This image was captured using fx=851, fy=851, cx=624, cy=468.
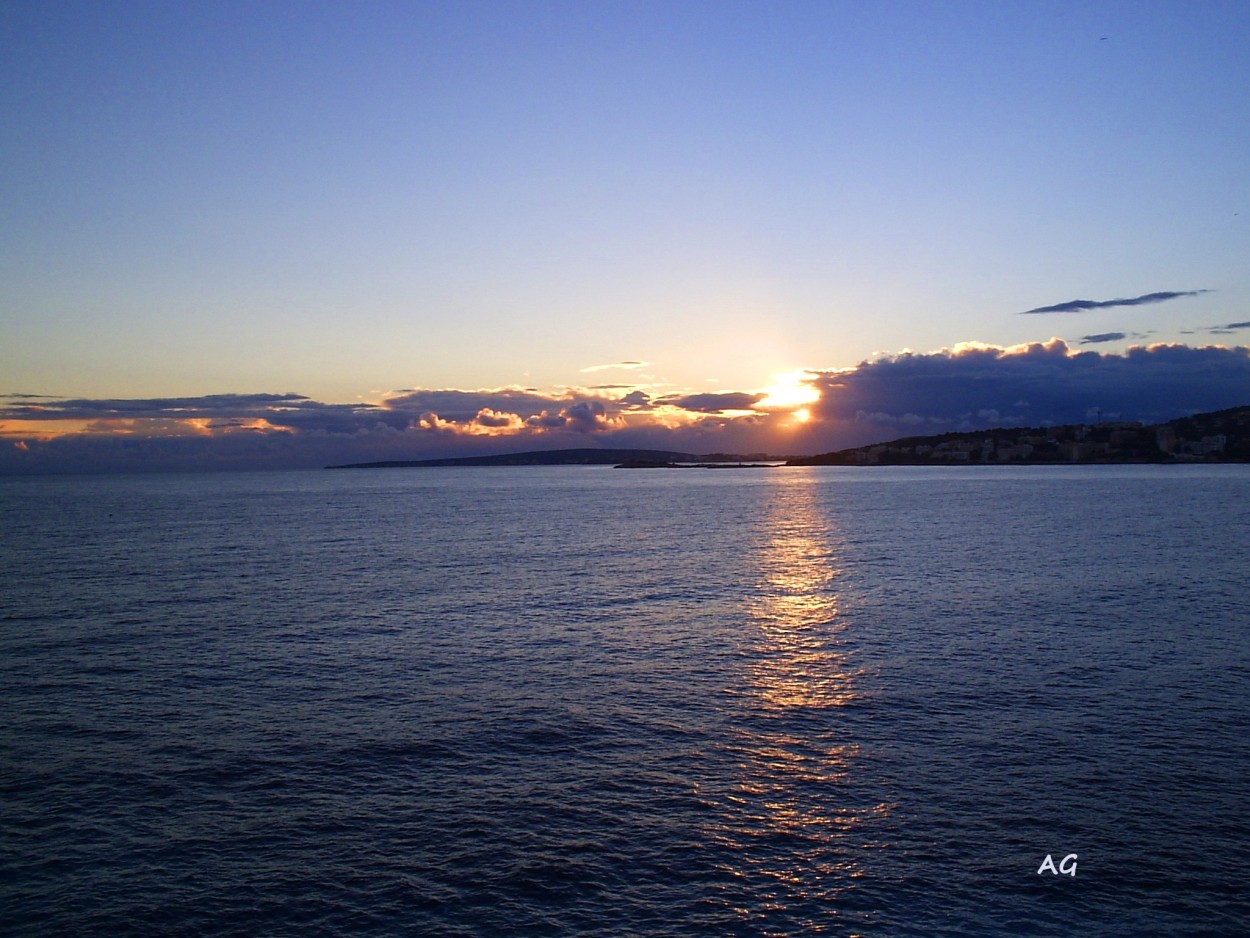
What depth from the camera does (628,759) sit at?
23859 mm

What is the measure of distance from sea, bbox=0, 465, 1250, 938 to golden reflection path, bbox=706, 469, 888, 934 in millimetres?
108

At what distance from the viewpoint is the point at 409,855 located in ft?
60.8

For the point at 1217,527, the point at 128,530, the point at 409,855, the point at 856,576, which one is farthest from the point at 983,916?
the point at 128,530

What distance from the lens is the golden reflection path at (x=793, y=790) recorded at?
1691 cm

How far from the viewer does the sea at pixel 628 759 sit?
16828 millimetres

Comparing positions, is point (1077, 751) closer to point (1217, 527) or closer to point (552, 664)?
point (552, 664)

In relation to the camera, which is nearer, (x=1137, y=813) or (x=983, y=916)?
(x=983, y=916)

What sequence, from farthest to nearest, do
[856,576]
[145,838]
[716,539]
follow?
[716,539], [856,576], [145,838]

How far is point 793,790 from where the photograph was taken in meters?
21.6

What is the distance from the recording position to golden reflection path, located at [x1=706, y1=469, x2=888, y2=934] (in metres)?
16.9

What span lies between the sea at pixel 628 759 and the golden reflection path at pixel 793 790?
11 centimetres

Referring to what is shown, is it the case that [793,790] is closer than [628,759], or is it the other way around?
[793,790]

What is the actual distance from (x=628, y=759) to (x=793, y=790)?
4.75 meters

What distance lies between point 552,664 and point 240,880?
1758 cm
